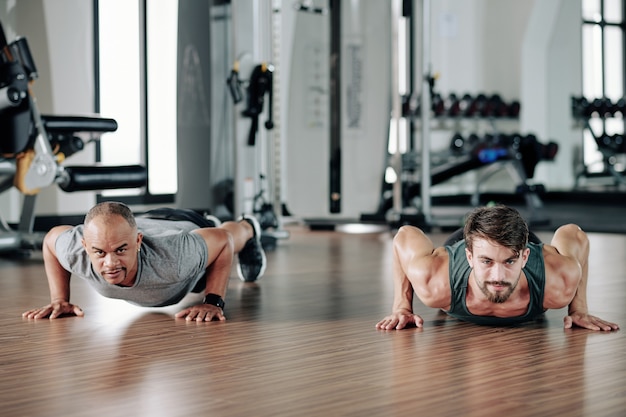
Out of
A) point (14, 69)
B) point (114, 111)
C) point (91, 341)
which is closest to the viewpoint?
point (91, 341)

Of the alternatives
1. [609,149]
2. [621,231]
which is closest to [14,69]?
[621,231]

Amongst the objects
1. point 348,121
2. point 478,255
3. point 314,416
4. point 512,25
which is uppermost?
point 512,25

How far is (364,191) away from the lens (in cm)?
661

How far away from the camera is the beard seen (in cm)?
238

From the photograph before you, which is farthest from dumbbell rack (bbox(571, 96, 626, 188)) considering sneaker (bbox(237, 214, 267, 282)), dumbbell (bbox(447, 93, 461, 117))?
sneaker (bbox(237, 214, 267, 282))

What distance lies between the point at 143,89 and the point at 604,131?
18.0 ft

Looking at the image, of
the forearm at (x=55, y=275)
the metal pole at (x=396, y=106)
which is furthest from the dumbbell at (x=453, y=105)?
the forearm at (x=55, y=275)

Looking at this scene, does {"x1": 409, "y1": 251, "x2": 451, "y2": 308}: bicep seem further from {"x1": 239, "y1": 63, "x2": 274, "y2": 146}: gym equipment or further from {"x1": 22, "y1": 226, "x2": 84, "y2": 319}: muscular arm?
{"x1": 239, "y1": 63, "x2": 274, "y2": 146}: gym equipment

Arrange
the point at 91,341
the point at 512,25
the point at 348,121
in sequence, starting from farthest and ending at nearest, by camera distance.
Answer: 1. the point at 512,25
2. the point at 348,121
3. the point at 91,341

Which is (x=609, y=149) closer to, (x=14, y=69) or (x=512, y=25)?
(x=512, y=25)

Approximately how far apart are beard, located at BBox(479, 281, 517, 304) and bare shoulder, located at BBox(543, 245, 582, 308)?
6.3 inches

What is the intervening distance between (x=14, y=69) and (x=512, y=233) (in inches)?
110

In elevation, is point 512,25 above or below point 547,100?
above

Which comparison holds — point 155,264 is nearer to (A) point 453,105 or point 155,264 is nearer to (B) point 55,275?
(B) point 55,275
